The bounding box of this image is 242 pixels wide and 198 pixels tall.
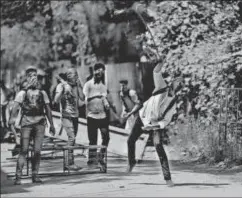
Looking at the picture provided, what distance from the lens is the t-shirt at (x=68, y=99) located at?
13953 millimetres

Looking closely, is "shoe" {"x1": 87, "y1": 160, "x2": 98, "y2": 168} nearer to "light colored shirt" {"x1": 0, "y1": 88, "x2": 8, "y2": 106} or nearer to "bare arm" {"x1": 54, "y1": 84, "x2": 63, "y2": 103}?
"bare arm" {"x1": 54, "y1": 84, "x2": 63, "y2": 103}

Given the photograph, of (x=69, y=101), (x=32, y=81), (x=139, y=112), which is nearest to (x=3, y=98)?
(x=69, y=101)

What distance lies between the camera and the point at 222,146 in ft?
45.7

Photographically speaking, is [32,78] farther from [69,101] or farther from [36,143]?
[69,101]

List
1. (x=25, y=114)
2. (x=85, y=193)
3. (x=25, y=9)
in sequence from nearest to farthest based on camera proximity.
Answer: (x=85, y=193), (x=25, y=114), (x=25, y=9)

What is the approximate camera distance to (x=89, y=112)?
45.3 ft

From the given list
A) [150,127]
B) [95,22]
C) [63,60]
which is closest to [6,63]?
[63,60]

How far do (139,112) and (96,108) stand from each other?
9.60 ft

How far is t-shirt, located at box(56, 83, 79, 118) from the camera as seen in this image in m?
14.0

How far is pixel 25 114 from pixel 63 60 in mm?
18973

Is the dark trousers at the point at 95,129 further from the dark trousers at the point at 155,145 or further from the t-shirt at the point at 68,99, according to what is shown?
the dark trousers at the point at 155,145

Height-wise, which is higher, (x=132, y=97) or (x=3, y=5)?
(x=3, y=5)

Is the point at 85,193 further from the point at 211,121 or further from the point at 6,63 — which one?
the point at 6,63

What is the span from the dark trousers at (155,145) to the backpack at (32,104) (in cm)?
158
